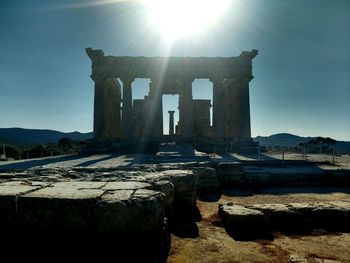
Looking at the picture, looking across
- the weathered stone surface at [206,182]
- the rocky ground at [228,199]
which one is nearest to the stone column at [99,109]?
the rocky ground at [228,199]

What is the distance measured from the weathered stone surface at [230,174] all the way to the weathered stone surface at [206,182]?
1.03m

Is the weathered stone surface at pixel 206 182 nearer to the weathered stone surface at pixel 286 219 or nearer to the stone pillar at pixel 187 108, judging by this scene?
the weathered stone surface at pixel 286 219

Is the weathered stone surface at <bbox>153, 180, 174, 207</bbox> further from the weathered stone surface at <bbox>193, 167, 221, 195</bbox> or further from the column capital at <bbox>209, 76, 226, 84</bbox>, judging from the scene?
the column capital at <bbox>209, 76, 226, 84</bbox>

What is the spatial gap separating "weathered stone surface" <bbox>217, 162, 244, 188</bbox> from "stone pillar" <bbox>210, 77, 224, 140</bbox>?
1659cm

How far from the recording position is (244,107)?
26.4m

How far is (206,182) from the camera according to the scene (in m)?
8.28

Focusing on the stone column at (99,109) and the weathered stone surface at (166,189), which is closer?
the weathered stone surface at (166,189)

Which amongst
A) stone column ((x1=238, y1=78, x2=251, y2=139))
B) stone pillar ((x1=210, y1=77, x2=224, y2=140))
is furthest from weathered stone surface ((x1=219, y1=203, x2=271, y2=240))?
stone column ((x1=238, y1=78, x2=251, y2=139))

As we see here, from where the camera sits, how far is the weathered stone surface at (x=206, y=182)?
26.9 ft

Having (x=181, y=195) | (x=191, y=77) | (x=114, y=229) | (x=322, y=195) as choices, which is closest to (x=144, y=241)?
(x=114, y=229)

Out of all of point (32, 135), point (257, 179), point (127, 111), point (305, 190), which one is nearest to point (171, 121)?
point (127, 111)

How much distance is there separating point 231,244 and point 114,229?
6.33ft

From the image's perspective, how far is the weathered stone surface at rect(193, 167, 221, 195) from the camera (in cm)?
820

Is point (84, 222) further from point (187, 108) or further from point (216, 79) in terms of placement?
point (216, 79)
